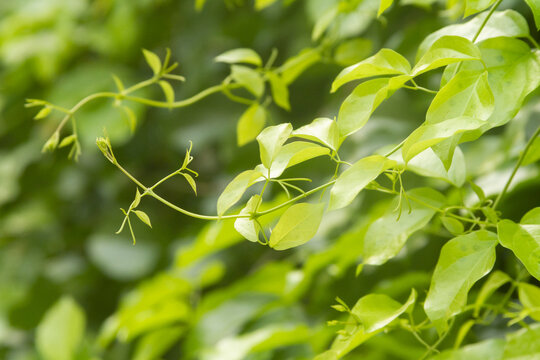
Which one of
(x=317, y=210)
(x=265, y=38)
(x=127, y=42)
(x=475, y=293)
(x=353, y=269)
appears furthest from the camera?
(x=127, y=42)

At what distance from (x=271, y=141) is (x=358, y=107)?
49 millimetres

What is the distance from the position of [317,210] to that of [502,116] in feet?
0.30

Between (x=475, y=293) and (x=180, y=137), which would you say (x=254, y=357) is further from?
(x=180, y=137)

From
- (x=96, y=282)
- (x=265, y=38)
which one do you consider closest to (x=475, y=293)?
(x=265, y=38)

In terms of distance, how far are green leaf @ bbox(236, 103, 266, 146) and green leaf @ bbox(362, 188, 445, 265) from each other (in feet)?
0.43

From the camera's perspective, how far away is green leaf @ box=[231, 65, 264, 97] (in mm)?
389

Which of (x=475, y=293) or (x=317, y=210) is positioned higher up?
(x=317, y=210)

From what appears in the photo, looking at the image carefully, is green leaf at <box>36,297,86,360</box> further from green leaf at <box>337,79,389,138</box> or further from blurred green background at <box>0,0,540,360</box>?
green leaf at <box>337,79,389,138</box>

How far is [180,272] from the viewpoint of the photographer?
695 mm

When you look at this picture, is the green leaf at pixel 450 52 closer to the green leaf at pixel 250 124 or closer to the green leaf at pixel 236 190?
the green leaf at pixel 236 190

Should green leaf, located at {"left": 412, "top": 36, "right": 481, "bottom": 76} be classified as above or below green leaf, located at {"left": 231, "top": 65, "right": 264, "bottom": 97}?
above

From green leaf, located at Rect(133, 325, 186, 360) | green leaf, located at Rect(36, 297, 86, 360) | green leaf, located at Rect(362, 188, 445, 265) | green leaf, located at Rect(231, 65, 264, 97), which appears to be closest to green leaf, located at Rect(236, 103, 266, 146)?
green leaf, located at Rect(231, 65, 264, 97)

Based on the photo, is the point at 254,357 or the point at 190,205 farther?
the point at 190,205

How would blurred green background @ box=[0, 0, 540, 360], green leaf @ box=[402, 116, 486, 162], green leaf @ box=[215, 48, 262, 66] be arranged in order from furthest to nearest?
1. blurred green background @ box=[0, 0, 540, 360]
2. green leaf @ box=[215, 48, 262, 66]
3. green leaf @ box=[402, 116, 486, 162]
